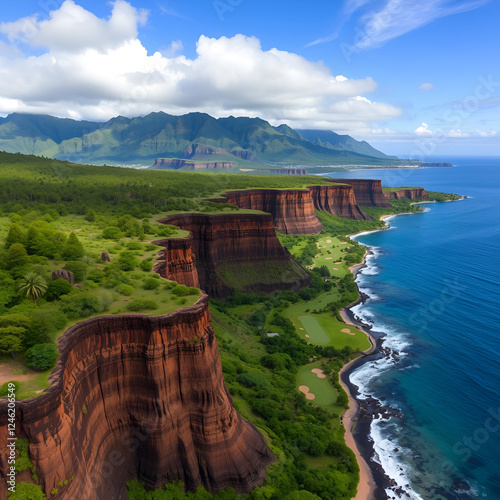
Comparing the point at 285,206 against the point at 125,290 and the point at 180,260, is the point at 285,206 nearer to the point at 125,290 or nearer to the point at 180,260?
the point at 180,260

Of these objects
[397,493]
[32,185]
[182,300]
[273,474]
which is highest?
[32,185]

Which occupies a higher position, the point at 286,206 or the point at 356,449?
the point at 286,206

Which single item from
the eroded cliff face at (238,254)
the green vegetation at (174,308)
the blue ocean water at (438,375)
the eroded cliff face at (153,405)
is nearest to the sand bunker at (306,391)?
the green vegetation at (174,308)

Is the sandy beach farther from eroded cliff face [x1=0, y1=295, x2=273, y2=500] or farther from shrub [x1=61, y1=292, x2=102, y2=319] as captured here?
shrub [x1=61, y1=292, x2=102, y2=319]

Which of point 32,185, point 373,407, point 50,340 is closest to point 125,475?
point 50,340

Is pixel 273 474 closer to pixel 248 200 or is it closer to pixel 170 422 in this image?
pixel 170 422

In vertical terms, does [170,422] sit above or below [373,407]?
above

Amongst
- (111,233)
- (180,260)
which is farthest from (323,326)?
(111,233)

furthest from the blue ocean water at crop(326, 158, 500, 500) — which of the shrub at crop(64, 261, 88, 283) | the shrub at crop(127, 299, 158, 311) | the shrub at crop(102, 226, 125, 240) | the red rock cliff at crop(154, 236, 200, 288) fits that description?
the shrub at crop(102, 226, 125, 240)
